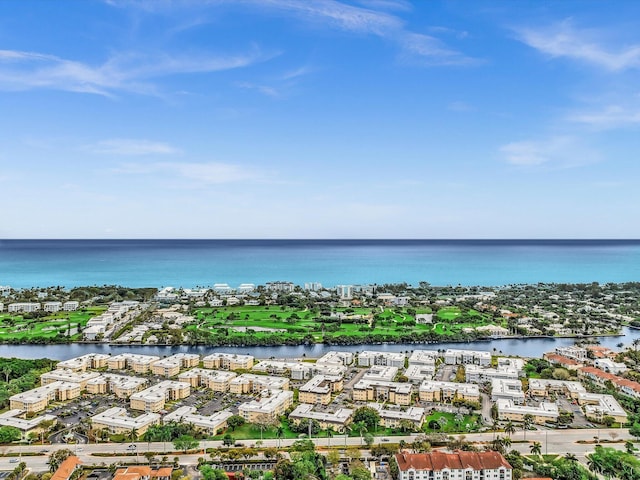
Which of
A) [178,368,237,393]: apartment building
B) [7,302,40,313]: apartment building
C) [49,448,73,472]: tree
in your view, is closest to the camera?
[49,448,73,472]: tree

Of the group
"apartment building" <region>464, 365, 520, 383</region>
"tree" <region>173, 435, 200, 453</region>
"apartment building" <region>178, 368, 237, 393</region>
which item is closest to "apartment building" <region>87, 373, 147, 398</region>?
"apartment building" <region>178, 368, 237, 393</region>

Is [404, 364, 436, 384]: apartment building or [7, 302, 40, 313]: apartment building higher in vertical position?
[7, 302, 40, 313]: apartment building

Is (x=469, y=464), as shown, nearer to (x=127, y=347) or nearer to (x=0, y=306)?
(x=127, y=347)

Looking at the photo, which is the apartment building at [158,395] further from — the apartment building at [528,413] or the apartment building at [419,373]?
the apartment building at [528,413]

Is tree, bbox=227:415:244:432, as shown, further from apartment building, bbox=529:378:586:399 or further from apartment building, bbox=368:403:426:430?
apartment building, bbox=529:378:586:399

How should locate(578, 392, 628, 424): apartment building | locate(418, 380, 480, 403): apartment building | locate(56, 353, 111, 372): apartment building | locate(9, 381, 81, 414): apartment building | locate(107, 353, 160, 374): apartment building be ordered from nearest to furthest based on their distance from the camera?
locate(578, 392, 628, 424): apartment building < locate(9, 381, 81, 414): apartment building < locate(418, 380, 480, 403): apartment building < locate(56, 353, 111, 372): apartment building < locate(107, 353, 160, 374): apartment building

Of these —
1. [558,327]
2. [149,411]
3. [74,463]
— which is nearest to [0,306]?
[149,411]
